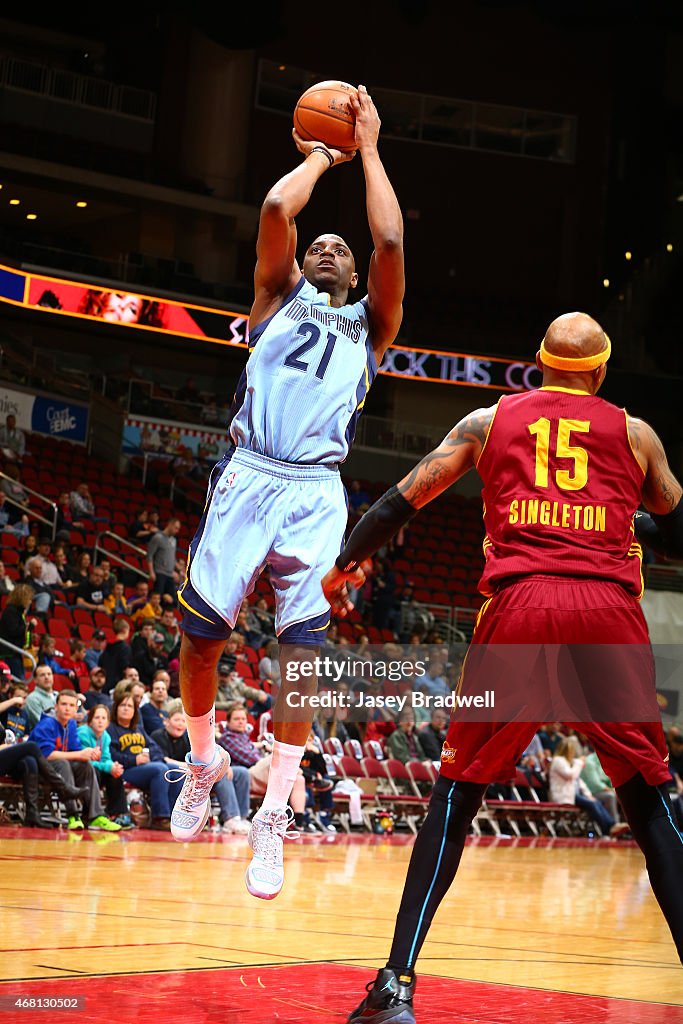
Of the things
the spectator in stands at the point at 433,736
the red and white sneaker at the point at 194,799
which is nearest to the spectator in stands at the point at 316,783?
the spectator in stands at the point at 433,736

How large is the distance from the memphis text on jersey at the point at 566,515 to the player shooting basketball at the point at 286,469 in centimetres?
127

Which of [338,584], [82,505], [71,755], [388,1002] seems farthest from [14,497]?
[388,1002]

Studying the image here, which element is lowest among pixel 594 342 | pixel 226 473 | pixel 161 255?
pixel 226 473

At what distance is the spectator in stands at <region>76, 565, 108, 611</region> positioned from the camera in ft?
50.7

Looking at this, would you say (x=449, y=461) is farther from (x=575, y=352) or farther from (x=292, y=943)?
(x=292, y=943)

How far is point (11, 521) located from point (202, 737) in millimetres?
12837

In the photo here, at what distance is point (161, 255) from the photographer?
2689 cm

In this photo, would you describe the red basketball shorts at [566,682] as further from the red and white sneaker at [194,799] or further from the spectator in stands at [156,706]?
the spectator in stands at [156,706]

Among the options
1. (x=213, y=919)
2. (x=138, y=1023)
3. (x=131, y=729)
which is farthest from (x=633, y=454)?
(x=131, y=729)

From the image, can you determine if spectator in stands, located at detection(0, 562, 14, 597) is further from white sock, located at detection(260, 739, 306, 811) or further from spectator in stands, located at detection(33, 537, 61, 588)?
white sock, located at detection(260, 739, 306, 811)

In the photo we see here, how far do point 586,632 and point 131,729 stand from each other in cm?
852

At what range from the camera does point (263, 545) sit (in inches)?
178

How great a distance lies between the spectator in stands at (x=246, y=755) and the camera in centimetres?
1201

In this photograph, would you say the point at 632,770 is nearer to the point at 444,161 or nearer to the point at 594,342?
the point at 594,342
